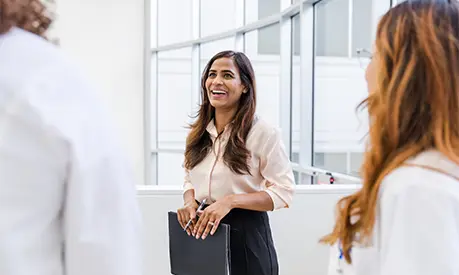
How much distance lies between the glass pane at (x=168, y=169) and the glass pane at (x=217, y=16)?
2.05 metres

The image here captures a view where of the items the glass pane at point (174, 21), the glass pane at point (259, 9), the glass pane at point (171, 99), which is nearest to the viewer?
the glass pane at point (259, 9)

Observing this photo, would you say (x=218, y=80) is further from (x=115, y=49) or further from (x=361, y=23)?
(x=115, y=49)

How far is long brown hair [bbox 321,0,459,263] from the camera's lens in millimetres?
1115

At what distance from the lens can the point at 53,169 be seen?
910 millimetres

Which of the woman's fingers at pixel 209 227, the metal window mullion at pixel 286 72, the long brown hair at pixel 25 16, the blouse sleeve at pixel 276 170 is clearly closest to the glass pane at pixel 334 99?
the metal window mullion at pixel 286 72

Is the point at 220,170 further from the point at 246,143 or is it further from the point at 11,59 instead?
the point at 11,59

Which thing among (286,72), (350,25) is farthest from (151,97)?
(350,25)

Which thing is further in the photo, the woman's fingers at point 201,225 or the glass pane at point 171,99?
the glass pane at point 171,99

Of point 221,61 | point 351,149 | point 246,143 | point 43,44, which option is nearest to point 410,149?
point 43,44

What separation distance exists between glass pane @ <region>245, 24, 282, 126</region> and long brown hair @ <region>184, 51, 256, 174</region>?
3982 mm

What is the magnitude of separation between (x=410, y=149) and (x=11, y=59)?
715mm

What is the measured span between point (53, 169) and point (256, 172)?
1620 millimetres

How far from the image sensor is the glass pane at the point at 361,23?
4727 mm

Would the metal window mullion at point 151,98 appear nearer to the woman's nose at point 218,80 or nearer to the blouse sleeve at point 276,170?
the woman's nose at point 218,80
